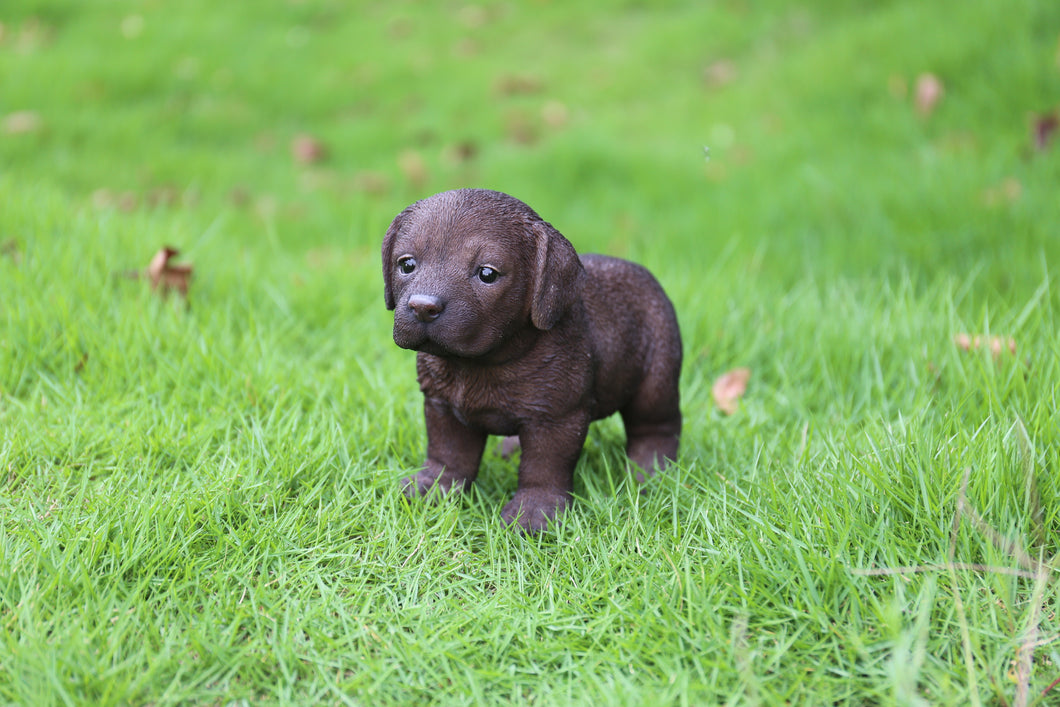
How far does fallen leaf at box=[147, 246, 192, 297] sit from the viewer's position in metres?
3.59

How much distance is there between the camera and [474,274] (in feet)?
7.11

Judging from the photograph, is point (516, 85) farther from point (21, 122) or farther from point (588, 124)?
point (21, 122)

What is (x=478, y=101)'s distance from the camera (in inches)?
293

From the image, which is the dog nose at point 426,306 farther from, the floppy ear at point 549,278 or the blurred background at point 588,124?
the blurred background at point 588,124

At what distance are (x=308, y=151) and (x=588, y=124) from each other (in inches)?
88.3

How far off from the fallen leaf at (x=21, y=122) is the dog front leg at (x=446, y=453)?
5086 millimetres

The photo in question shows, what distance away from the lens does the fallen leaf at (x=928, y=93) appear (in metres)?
5.70

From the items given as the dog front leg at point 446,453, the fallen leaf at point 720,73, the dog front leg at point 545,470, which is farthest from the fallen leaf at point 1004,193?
the dog front leg at point 446,453

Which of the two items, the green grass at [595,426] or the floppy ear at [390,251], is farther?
the floppy ear at [390,251]

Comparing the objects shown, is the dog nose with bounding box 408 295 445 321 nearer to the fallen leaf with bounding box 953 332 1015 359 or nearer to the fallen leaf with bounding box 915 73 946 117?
the fallen leaf with bounding box 953 332 1015 359

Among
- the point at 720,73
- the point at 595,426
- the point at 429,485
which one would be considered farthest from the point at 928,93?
the point at 429,485

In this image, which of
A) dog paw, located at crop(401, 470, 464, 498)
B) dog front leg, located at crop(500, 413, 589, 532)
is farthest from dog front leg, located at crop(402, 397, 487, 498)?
dog front leg, located at crop(500, 413, 589, 532)

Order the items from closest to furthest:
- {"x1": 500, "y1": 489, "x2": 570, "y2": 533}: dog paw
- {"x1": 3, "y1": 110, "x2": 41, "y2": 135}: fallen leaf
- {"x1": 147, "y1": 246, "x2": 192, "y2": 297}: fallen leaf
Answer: {"x1": 500, "y1": 489, "x2": 570, "y2": 533}: dog paw, {"x1": 147, "y1": 246, "x2": 192, "y2": 297}: fallen leaf, {"x1": 3, "y1": 110, "x2": 41, "y2": 135}: fallen leaf

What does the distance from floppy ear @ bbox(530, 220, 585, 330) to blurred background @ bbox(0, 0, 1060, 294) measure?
2.19 meters
